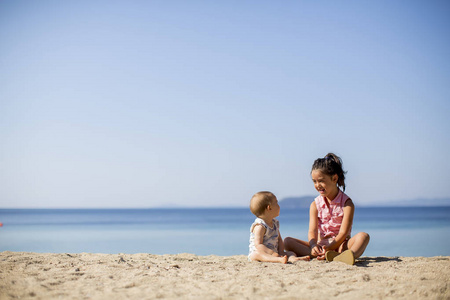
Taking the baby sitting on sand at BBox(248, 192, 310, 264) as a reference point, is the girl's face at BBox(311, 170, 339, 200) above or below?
above

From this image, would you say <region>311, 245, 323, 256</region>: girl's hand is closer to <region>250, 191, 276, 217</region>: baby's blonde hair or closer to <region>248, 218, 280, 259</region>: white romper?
<region>248, 218, 280, 259</region>: white romper

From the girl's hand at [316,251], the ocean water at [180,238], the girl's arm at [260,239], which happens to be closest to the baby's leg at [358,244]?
the girl's hand at [316,251]

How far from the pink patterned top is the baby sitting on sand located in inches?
24.1

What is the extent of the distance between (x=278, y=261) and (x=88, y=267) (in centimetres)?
227

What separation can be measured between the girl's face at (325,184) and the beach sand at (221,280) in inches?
38.0

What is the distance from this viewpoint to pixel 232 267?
454 centimetres

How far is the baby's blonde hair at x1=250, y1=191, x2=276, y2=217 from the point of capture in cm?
504

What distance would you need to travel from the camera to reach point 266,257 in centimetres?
490

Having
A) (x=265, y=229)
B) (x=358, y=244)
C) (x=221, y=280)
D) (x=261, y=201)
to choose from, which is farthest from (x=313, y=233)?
(x=221, y=280)

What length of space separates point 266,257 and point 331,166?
1488 mm

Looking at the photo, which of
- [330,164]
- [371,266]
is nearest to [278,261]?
[371,266]

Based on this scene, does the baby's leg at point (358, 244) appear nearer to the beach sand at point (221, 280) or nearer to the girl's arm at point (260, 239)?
the beach sand at point (221, 280)

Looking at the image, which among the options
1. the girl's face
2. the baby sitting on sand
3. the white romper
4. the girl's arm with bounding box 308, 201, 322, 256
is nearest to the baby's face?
the baby sitting on sand

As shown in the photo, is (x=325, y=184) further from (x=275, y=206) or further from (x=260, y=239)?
(x=260, y=239)
